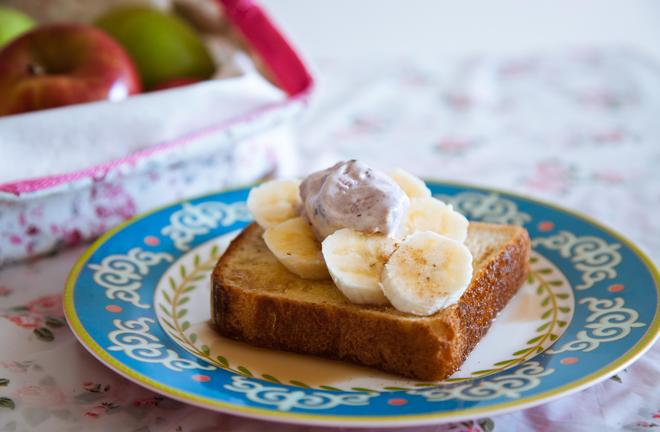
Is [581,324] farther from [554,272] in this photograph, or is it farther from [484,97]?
[484,97]

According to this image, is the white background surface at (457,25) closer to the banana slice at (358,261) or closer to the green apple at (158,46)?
the green apple at (158,46)

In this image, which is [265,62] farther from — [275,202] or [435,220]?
[435,220]

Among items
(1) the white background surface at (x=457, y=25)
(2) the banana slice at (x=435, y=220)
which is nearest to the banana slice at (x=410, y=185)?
(2) the banana slice at (x=435, y=220)

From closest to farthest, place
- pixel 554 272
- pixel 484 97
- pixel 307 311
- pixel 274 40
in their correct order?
1. pixel 307 311
2. pixel 554 272
3. pixel 274 40
4. pixel 484 97

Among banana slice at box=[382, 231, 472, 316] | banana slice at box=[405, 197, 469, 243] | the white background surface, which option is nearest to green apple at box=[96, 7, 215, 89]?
banana slice at box=[405, 197, 469, 243]

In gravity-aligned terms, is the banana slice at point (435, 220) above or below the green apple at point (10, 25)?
below

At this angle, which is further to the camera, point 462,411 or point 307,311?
point 307,311

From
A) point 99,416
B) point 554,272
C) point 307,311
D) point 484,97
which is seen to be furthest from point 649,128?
point 99,416
